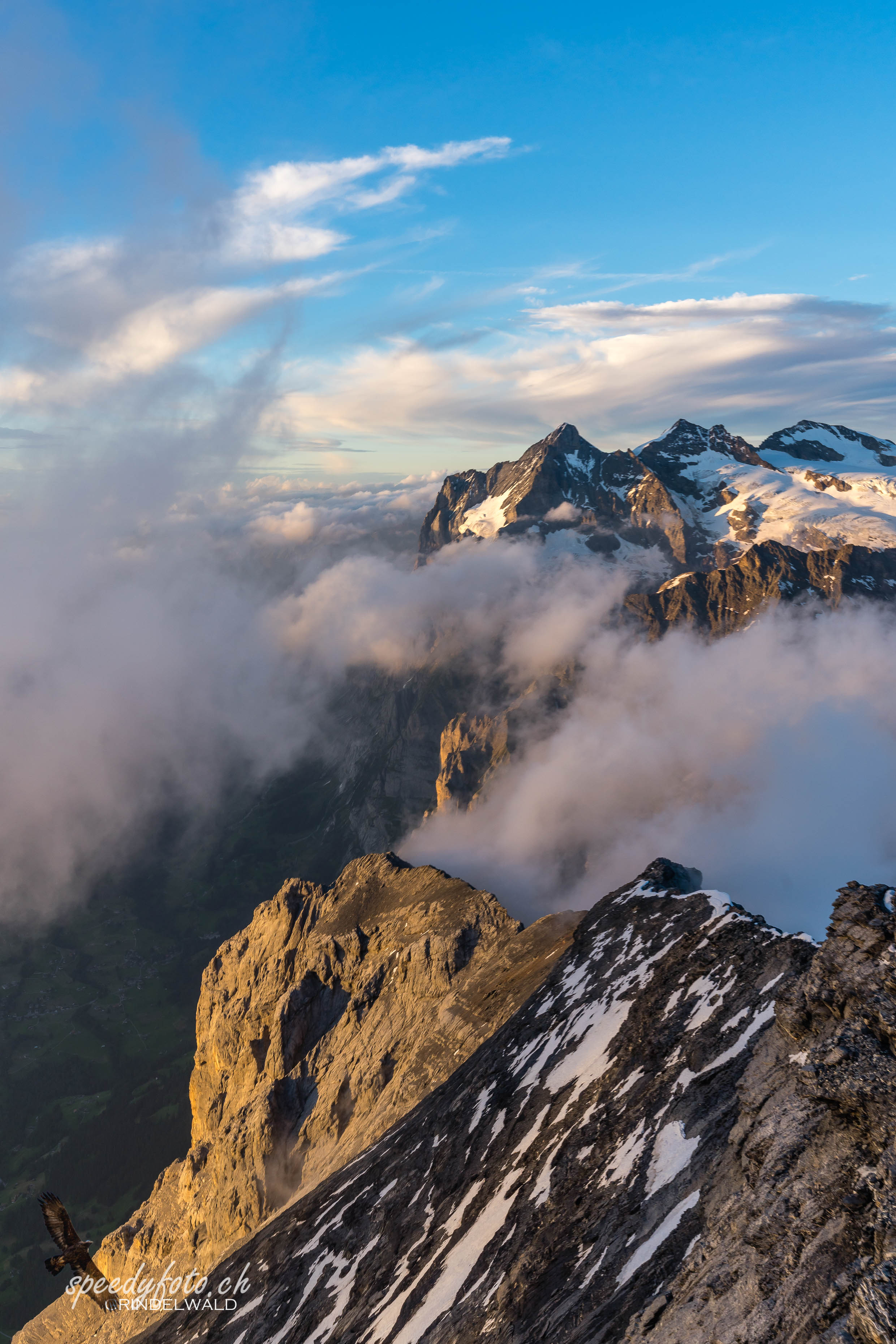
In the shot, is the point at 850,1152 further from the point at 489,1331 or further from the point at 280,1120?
the point at 280,1120

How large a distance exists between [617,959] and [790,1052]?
38.9m

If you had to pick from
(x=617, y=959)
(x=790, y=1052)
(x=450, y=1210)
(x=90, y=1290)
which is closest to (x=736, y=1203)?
(x=790, y=1052)

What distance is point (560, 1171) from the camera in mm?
44094

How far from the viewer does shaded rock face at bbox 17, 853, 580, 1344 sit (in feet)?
310

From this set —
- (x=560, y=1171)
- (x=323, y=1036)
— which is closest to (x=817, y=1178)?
(x=560, y=1171)

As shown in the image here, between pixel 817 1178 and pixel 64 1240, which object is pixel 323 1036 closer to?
pixel 64 1240

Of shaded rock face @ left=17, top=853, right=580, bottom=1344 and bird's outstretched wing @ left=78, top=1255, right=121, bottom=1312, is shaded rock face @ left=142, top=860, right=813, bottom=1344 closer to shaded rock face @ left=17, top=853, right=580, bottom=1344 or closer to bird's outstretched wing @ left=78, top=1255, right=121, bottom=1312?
shaded rock face @ left=17, top=853, right=580, bottom=1344

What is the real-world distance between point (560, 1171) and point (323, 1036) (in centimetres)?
8405

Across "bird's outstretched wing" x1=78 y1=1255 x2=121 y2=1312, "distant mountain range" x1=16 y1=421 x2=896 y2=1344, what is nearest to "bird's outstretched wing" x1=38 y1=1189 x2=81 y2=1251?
"distant mountain range" x1=16 y1=421 x2=896 y2=1344

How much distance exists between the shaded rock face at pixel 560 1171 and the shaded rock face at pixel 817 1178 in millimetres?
1831

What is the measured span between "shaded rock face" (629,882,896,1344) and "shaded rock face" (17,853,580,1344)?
5814 centimetres

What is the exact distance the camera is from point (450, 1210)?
52656mm

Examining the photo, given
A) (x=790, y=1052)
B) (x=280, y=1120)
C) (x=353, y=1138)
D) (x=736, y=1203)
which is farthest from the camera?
(x=280, y=1120)

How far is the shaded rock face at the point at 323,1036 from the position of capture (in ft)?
310
